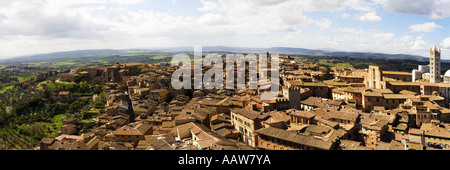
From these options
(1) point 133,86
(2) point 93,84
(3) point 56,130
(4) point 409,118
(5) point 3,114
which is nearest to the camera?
(4) point 409,118

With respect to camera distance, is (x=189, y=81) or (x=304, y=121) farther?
(x=189, y=81)

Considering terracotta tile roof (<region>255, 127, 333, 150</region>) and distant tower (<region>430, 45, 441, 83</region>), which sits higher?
distant tower (<region>430, 45, 441, 83</region>)

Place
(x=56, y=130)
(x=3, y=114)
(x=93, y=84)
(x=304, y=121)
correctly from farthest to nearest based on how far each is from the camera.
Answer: (x=93, y=84) < (x=3, y=114) < (x=56, y=130) < (x=304, y=121)

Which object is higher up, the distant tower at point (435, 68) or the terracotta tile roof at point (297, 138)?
the distant tower at point (435, 68)

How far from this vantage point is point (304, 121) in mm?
19141

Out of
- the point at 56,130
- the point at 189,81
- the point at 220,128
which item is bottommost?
the point at 56,130

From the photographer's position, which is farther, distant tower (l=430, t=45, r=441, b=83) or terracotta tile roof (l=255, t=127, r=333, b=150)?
distant tower (l=430, t=45, r=441, b=83)

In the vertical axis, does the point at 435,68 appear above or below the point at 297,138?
above

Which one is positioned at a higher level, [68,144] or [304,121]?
[304,121]

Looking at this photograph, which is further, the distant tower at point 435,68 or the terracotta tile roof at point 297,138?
the distant tower at point 435,68

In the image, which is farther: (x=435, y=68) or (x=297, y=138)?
(x=435, y=68)
